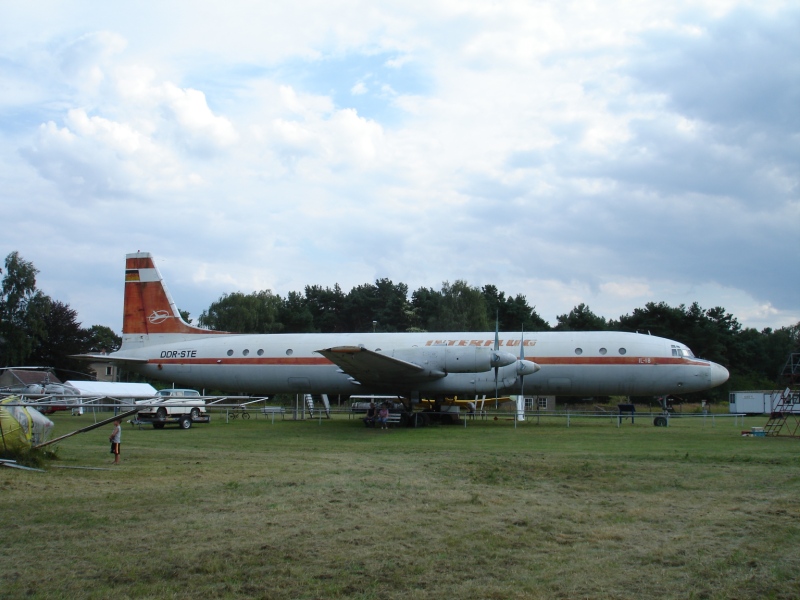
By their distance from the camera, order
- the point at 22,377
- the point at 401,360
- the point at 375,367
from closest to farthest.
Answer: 1. the point at 375,367
2. the point at 401,360
3. the point at 22,377

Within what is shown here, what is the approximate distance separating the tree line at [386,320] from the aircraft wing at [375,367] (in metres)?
15.2

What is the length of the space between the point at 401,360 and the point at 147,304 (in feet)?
47.2

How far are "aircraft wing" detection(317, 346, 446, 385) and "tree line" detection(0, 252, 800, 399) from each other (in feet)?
49.8

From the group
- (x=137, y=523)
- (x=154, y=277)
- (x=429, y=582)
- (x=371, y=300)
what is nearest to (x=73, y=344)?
(x=154, y=277)

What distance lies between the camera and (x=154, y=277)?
107 ft

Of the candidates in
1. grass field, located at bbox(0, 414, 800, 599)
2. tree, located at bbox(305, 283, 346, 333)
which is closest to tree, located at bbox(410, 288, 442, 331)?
tree, located at bbox(305, 283, 346, 333)

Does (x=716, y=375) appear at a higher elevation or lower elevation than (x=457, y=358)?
lower

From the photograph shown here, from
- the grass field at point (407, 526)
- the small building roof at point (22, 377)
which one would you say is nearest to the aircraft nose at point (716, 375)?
the grass field at point (407, 526)

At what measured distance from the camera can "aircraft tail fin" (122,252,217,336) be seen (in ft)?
105

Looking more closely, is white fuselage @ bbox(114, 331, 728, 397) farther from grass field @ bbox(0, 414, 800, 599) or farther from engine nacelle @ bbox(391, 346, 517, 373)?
grass field @ bbox(0, 414, 800, 599)

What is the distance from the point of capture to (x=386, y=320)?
80.5m

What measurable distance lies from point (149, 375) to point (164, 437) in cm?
964

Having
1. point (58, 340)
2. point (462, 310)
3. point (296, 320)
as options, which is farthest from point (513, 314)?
point (58, 340)

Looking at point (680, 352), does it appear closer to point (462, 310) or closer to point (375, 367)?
point (375, 367)
